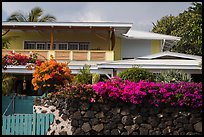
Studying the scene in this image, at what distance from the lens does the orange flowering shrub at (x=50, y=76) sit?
15938 mm

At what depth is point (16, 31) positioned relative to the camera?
2766cm

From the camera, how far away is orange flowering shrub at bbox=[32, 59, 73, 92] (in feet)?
52.3

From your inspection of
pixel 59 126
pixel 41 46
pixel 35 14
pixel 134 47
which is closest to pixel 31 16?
pixel 35 14

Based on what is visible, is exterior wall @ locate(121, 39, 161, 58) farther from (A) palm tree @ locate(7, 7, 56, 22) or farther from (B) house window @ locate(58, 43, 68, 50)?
(A) palm tree @ locate(7, 7, 56, 22)

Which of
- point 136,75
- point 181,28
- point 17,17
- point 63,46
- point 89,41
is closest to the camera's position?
point 136,75

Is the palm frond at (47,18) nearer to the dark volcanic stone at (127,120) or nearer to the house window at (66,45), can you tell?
the house window at (66,45)

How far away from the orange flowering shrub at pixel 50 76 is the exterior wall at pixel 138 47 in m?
12.2

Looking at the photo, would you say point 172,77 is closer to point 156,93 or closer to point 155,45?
point 156,93

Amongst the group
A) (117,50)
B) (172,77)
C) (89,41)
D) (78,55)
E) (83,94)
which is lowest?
(83,94)

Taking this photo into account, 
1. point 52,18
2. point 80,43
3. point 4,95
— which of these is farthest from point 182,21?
point 4,95

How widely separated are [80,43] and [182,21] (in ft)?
66.9

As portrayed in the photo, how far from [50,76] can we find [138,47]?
43.5 ft

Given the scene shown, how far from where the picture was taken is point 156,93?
12.6 meters

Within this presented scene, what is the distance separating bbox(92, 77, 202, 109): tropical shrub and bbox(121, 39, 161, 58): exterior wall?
15.0 metres
